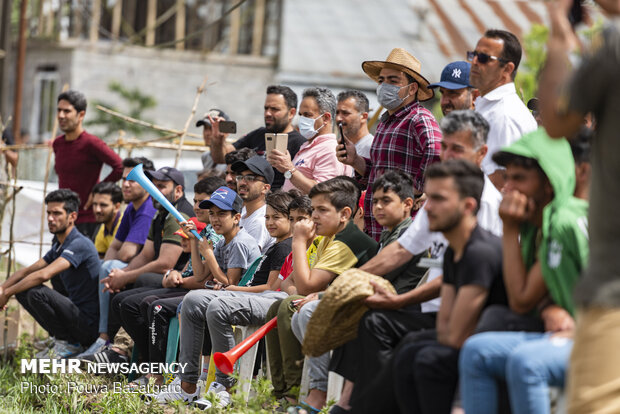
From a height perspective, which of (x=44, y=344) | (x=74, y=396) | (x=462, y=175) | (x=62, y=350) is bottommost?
(x=44, y=344)

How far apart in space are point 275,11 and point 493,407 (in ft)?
63.6

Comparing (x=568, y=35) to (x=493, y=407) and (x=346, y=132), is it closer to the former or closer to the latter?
(x=493, y=407)

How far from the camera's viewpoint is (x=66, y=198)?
950 centimetres

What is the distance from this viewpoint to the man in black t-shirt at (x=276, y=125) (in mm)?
8555

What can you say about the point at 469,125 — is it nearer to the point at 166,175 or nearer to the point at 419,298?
the point at 419,298

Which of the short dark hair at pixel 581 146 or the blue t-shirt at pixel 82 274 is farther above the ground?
the short dark hair at pixel 581 146

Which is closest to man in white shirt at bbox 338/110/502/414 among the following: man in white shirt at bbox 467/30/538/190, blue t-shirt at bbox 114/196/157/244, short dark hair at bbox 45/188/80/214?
man in white shirt at bbox 467/30/538/190

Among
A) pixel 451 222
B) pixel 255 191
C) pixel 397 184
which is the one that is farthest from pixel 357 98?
pixel 451 222

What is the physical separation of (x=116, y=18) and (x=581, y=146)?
1950 cm

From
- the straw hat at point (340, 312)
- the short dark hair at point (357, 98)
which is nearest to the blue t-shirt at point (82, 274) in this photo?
the short dark hair at point (357, 98)

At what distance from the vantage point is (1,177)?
12.5 m

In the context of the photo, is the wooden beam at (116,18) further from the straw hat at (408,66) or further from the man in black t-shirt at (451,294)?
the man in black t-shirt at (451,294)

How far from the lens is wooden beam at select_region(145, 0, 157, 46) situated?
23.2 m

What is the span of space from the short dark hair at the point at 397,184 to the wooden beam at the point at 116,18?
1776 centimetres
